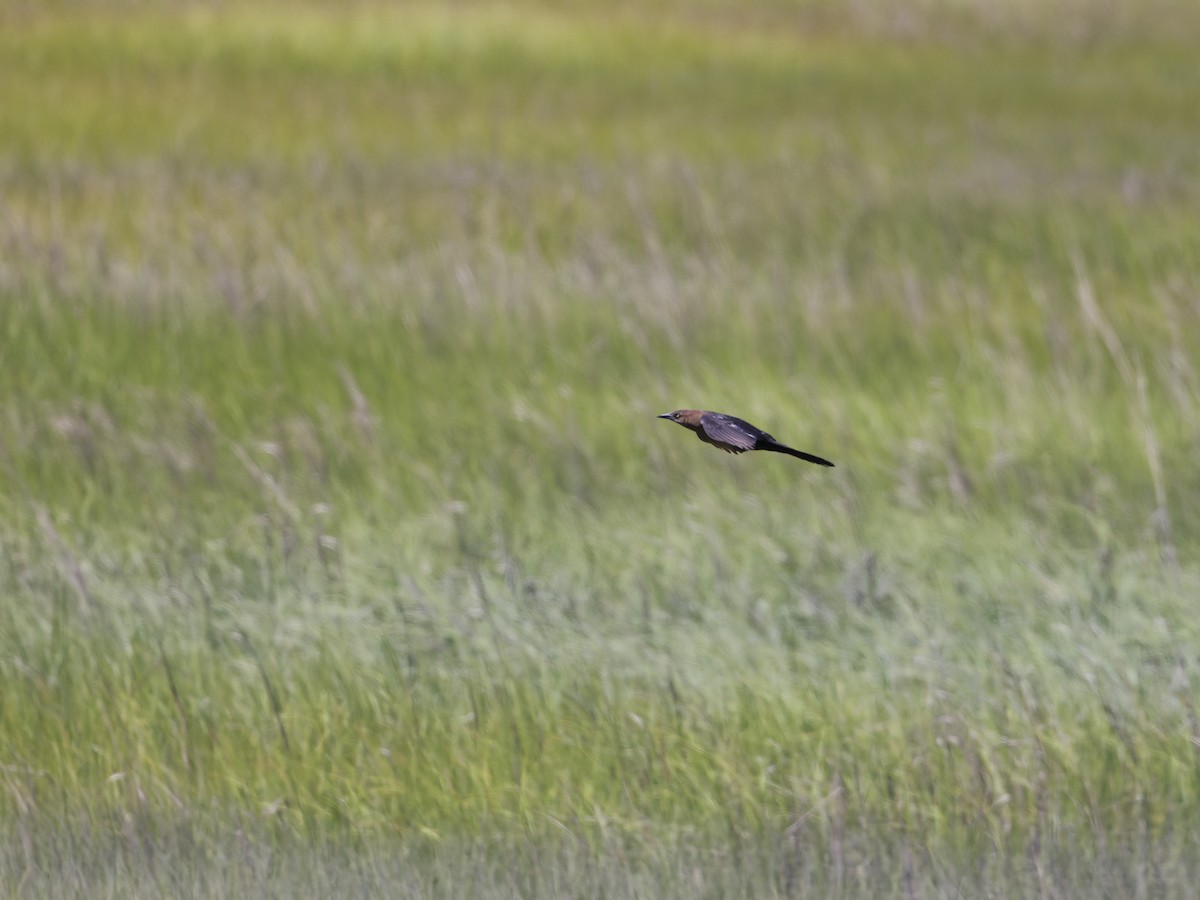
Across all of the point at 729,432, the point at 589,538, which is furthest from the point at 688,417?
the point at 589,538

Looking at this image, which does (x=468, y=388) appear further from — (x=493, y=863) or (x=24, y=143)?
(x=24, y=143)

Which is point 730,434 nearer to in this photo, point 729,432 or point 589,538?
point 729,432

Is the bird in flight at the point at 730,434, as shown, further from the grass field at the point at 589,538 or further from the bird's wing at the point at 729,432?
the grass field at the point at 589,538

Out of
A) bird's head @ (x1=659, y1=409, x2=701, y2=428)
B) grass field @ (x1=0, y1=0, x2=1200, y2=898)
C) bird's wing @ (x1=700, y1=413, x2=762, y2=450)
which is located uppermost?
bird's wing @ (x1=700, y1=413, x2=762, y2=450)

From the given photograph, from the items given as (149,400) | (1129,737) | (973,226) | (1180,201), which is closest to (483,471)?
(149,400)

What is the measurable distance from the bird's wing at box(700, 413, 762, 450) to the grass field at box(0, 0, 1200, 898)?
5.63 ft

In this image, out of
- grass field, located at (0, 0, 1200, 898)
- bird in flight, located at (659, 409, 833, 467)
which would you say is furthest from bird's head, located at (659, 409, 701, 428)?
grass field, located at (0, 0, 1200, 898)

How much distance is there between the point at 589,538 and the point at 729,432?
294 centimetres

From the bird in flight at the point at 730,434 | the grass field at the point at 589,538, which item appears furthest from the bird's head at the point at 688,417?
the grass field at the point at 589,538

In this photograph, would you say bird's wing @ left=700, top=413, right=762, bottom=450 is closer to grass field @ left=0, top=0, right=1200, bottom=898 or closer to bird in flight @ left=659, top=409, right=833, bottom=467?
bird in flight @ left=659, top=409, right=833, bottom=467

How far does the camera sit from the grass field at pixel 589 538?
3.60 metres

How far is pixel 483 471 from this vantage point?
17.6ft

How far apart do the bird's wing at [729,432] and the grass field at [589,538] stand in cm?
172

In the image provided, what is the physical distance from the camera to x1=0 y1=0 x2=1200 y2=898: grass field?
3600 millimetres
